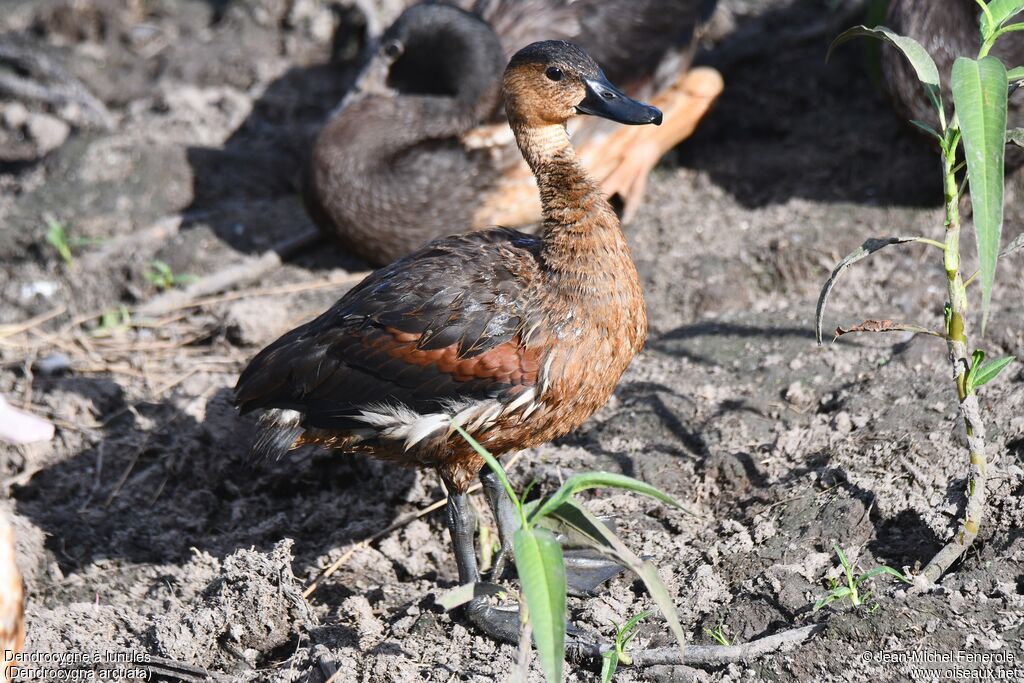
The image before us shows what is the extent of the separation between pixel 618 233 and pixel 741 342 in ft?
3.87

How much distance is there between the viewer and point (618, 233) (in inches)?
137

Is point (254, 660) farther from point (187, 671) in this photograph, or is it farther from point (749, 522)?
point (749, 522)

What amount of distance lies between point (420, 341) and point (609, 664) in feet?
3.86

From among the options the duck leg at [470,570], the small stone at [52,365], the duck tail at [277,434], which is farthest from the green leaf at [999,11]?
the small stone at [52,365]

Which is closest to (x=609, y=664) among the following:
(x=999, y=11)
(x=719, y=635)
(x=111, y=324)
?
(x=719, y=635)

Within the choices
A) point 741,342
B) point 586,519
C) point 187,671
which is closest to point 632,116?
point 741,342

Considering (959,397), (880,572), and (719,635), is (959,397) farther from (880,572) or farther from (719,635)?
(719,635)

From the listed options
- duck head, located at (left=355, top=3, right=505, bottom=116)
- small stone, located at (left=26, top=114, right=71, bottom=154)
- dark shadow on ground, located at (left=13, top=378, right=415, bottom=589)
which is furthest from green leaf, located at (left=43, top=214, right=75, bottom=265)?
duck head, located at (left=355, top=3, right=505, bottom=116)

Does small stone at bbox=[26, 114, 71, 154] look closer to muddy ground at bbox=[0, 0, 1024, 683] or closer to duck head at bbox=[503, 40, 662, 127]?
muddy ground at bbox=[0, 0, 1024, 683]

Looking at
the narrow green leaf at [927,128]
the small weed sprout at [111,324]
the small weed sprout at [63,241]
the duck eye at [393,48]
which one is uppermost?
the narrow green leaf at [927,128]

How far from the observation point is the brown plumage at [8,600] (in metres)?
2.83

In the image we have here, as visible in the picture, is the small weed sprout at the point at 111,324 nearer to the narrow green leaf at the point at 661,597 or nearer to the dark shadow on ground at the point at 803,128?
the dark shadow on ground at the point at 803,128

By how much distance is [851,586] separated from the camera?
2.96 m

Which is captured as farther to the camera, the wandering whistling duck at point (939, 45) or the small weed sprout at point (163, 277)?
the small weed sprout at point (163, 277)
